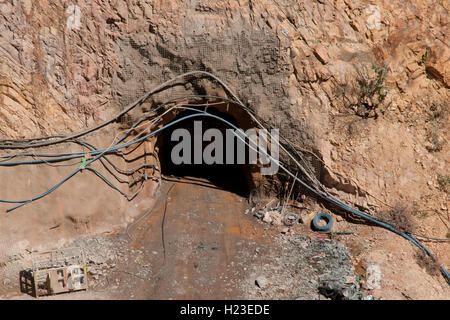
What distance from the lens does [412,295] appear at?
6.74 meters

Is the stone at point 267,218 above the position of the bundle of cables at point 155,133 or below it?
below

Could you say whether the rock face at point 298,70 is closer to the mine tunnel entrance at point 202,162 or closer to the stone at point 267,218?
the stone at point 267,218

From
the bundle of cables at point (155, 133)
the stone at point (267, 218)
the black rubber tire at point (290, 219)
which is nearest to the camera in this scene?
the bundle of cables at point (155, 133)

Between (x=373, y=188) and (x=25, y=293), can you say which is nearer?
(x=25, y=293)

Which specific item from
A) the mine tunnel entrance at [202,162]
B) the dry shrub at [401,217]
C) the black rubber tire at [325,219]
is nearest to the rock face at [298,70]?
the dry shrub at [401,217]

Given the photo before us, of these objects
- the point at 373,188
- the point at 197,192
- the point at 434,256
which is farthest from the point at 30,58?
the point at 434,256

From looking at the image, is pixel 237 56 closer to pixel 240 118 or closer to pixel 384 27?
pixel 240 118

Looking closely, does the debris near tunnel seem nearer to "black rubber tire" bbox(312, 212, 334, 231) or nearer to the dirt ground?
the dirt ground

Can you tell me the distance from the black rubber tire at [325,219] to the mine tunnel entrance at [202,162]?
1.74 meters

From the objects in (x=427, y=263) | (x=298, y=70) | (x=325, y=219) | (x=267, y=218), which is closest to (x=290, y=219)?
(x=267, y=218)

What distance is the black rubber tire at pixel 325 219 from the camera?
805 centimetres

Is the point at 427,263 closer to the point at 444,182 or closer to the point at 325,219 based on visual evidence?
the point at 444,182

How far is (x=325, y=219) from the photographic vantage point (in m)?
8.23

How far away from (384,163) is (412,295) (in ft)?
7.53
